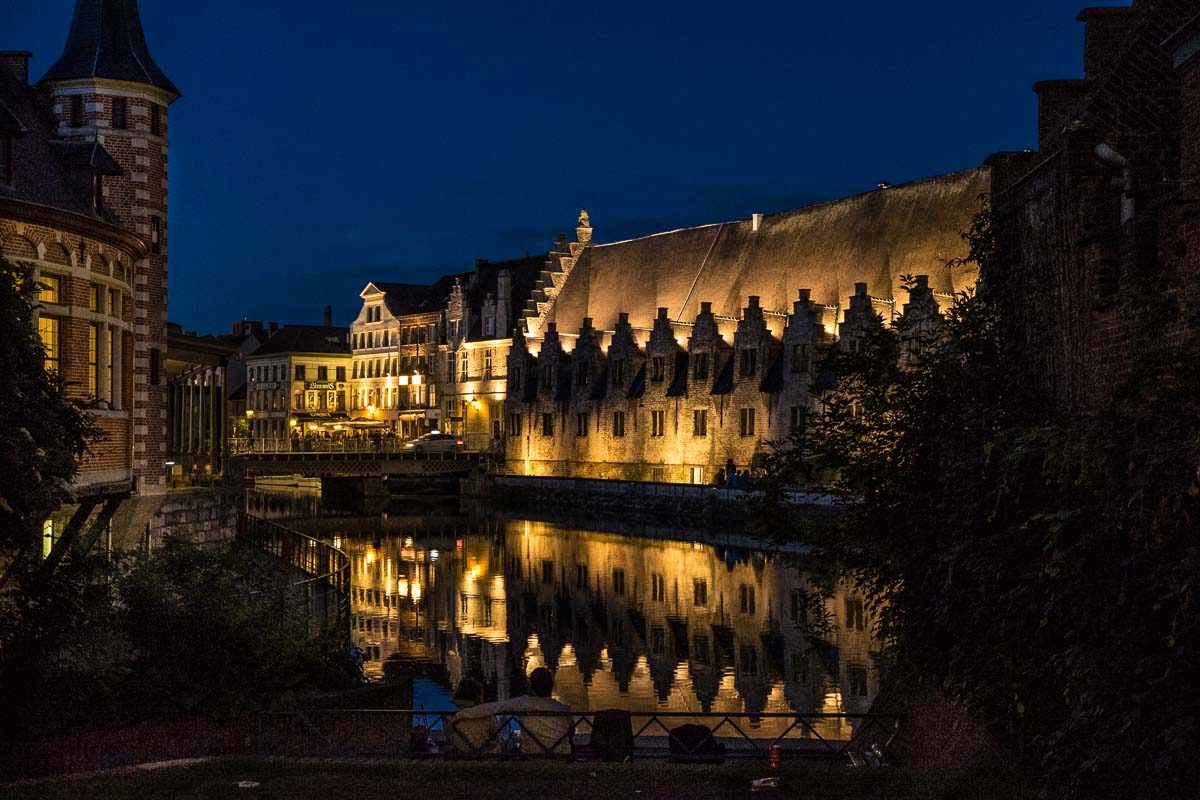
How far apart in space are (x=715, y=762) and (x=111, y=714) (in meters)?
6.74

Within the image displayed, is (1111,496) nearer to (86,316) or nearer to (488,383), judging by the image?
(86,316)

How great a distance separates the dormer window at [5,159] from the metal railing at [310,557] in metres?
8.50

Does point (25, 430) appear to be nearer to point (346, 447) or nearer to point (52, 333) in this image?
point (52, 333)

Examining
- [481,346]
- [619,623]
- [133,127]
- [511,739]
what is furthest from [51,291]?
[481,346]

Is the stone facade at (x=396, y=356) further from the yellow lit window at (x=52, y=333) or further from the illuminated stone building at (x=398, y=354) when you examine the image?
the yellow lit window at (x=52, y=333)

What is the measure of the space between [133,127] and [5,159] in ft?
34.1

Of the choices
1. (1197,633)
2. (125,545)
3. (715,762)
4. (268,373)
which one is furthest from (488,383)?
(1197,633)

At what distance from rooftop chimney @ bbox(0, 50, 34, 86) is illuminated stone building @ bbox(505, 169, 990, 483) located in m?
38.9

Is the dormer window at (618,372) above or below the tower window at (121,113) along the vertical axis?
below

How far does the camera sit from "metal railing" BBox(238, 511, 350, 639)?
2753cm

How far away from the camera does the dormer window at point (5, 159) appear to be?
71.2 feet

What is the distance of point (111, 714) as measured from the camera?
15.5 metres

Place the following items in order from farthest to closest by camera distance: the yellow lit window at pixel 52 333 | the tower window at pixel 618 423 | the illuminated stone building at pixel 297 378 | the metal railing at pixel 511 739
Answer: the illuminated stone building at pixel 297 378 < the tower window at pixel 618 423 < the yellow lit window at pixel 52 333 < the metal railing at pixel 511 739

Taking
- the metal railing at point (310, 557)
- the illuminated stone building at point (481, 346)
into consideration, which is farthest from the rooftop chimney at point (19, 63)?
the illuminated stone building at point (481, 346)
